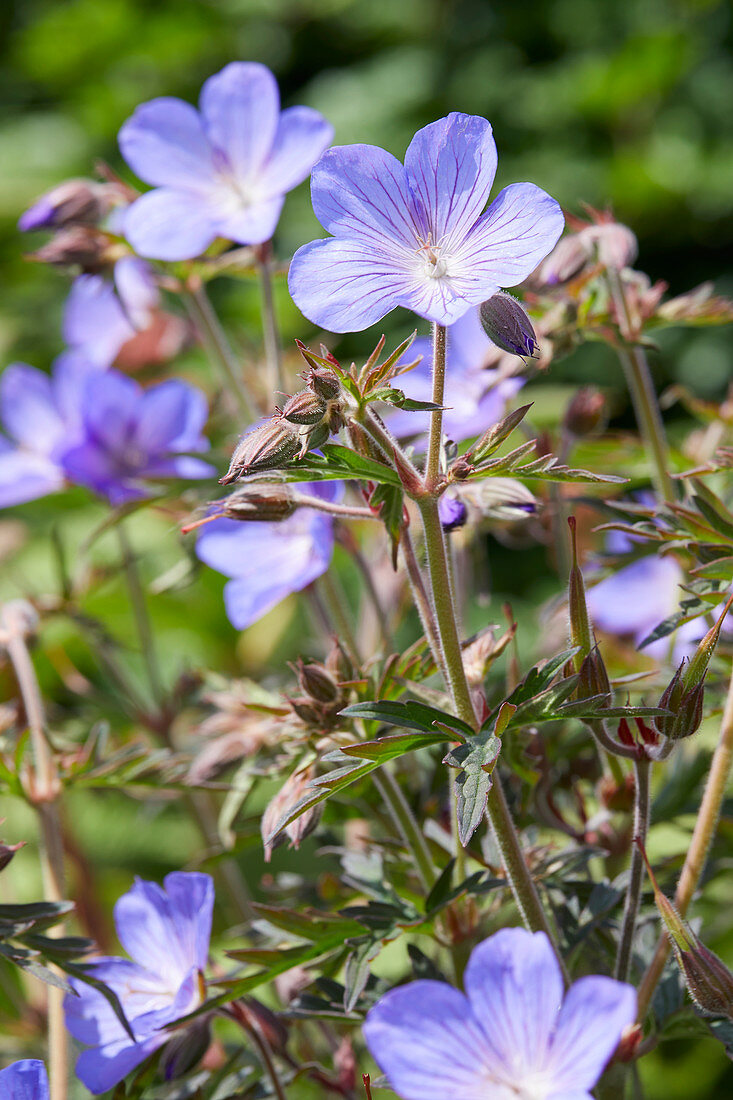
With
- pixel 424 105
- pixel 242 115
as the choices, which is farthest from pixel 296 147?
pixel 424 105

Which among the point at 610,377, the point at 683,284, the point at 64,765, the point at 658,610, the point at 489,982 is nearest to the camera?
the point at 489,982

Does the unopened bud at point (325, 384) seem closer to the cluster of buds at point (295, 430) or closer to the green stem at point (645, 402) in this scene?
the cluster of buds at point (295, 430)

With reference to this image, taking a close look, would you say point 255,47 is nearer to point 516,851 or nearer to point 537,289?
point 537,289

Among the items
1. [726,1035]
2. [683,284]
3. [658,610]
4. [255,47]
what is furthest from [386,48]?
[726,1035]

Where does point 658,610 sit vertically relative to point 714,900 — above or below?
above

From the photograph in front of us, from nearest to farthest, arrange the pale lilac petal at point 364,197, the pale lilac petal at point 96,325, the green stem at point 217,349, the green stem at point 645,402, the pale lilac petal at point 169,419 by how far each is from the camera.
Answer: the pale lilac petal at point 364,197
the green stem at point 645,402
the green stem at point 217,349
the pale lilac petal at point 169,419
the pale lilac petal at point 96,325

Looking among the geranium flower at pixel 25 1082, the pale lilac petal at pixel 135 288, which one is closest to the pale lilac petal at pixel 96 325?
the pale lilac petal at pixel 135 288

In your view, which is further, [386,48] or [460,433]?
[386,48]
